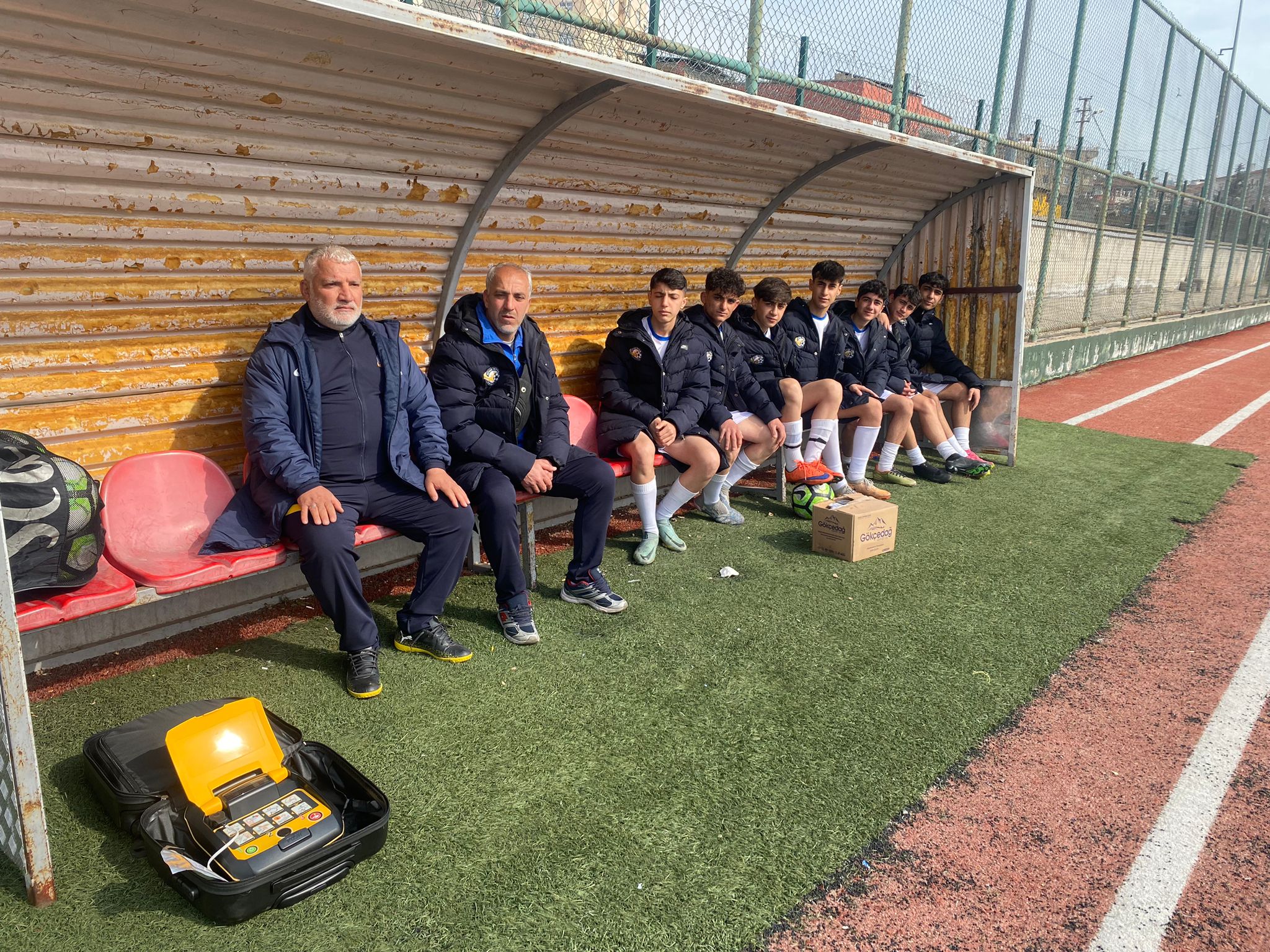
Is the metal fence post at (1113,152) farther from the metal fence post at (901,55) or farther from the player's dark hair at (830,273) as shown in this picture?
the player's dark hair at (830,273)

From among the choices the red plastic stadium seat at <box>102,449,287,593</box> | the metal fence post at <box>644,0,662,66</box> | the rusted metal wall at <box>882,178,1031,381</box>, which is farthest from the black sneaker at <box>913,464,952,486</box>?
the red plastic stadium seat at <box>102,449,287,593</box>

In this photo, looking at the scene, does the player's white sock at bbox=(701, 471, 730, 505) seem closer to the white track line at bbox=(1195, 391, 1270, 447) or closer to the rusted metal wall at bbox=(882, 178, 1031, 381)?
the rusted metal wall at bbox=(882, 178, 1031, 381)

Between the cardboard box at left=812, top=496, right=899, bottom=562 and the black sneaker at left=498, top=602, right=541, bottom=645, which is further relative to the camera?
the cardboard box at left=812, top=496, right=899, bottom=562

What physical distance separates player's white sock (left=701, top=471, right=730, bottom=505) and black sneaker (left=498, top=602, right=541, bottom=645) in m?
1.96

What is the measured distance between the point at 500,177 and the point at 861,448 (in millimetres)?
3240

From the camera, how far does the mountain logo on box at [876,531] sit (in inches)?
178

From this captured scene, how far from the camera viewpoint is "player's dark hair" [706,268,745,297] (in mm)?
4949

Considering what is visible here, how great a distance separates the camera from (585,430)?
4.71 metres

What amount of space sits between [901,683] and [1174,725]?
944 mm

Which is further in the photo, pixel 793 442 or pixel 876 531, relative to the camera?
pixel 793 442

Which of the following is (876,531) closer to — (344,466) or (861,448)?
(861,448)

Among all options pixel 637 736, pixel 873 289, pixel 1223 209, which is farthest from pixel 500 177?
pixel 1223 209

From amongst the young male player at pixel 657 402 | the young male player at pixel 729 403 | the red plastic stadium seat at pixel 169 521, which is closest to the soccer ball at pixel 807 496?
the young male player at pixel 729 403

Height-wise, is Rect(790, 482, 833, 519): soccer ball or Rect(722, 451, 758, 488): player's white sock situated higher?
Rect(722, 451, 758, 488): player's white sock
